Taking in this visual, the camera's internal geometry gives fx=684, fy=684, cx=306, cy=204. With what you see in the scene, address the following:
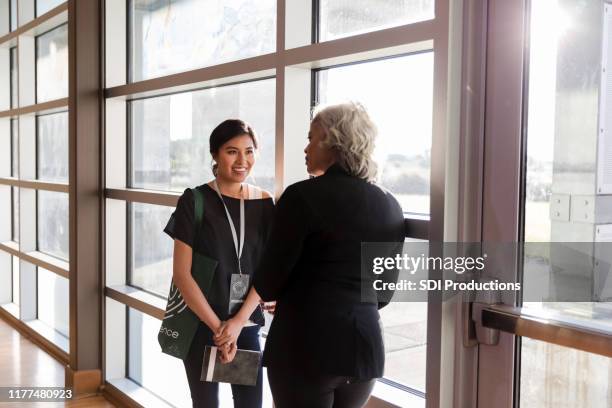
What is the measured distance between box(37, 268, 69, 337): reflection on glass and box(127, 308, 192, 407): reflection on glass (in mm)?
1062

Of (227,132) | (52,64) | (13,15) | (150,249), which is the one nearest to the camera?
(227,132)

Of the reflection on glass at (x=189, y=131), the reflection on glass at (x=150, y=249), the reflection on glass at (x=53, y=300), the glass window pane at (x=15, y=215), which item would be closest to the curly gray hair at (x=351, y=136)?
the reflection on glass at (x=189, y=131)

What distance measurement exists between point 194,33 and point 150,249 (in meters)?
1.24

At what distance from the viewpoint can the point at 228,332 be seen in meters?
2.31

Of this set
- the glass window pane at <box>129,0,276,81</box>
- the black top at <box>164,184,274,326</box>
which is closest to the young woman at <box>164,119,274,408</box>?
the black top at <box>164,184,274,326</box>

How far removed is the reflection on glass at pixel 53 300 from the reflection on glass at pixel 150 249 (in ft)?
3.76

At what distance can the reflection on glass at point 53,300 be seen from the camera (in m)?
4.98

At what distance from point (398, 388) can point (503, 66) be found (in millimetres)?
1099

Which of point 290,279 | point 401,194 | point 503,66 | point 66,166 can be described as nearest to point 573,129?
point 503,66

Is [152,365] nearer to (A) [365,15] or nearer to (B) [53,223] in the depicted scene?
(B) [53,223]

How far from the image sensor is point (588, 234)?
165 centimetres

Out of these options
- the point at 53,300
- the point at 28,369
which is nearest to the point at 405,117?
the point at 28,369

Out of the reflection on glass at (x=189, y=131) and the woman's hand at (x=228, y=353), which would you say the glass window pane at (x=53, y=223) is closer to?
the reflection on glass at (x=189, y=131)

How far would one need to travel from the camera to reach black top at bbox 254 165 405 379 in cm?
171
